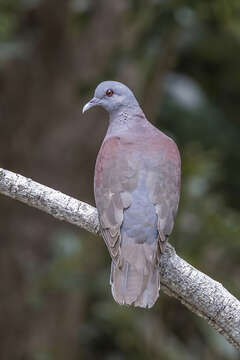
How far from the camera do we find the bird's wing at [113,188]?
3.95 meters

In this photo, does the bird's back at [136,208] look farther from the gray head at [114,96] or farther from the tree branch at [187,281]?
the gray head at [114,96]

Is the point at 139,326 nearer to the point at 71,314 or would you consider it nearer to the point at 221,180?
the point at 71,314

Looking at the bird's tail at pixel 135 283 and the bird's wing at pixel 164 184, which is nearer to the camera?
the bird's tail at pixel 135 283

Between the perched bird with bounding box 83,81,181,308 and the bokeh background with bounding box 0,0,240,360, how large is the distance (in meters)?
1.26

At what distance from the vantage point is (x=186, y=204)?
5617 millimetres

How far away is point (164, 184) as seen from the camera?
414cm

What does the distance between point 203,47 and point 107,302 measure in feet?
10.0

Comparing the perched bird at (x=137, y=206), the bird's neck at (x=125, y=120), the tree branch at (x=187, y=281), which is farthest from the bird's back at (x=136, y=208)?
the bird's neck at (x=125, y=120)

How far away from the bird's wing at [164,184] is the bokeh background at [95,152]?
3.98 ft

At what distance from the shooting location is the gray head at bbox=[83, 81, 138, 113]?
4.93 metres

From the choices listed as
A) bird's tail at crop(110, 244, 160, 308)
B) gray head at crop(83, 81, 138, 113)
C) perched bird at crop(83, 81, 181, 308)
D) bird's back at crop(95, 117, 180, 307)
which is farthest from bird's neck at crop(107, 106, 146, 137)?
bird's tail at crop(110, 244, 160, 308)

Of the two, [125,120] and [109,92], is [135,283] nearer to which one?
[125,120]

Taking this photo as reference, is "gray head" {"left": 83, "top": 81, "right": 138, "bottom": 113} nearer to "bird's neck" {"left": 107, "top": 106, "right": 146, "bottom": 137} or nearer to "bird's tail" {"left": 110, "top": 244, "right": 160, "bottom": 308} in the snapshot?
"bird's neck" {"left": 107, "top": 106, "right": 146, "bottom": 137}

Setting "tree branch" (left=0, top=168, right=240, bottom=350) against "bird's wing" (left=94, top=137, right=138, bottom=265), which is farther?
"bird's wing" (left=94, top=137, right=138, bottom=265)
